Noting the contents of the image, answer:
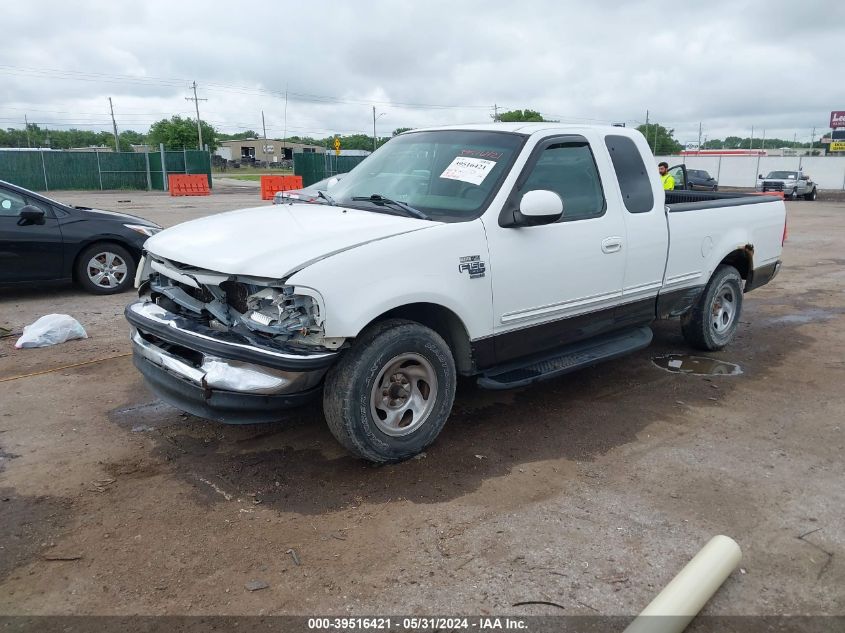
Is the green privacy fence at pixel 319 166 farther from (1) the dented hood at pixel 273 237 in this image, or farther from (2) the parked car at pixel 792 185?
(1) the dented hood at pixel 273 237

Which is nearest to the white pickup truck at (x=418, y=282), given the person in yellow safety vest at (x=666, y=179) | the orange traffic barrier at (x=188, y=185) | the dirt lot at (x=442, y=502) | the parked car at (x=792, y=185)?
the dirt lot at (x=442, y=502)

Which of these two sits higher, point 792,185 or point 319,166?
point 319,166

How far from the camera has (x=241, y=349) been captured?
11.1 feet

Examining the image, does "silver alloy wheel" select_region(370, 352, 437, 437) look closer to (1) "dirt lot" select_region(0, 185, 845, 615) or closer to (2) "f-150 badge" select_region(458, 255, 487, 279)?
(1) "dirt lot" select_region(0, 185, 845, 615)

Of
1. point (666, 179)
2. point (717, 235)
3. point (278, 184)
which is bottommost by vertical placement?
point (717, 235)

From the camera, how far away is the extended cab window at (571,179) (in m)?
4.42

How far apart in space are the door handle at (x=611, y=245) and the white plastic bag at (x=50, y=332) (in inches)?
194

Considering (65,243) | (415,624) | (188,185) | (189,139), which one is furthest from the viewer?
(189,139)

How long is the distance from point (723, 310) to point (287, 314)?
456 cm

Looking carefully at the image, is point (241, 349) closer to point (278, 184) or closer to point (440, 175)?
point (440, 175)

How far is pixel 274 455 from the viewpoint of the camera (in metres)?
4.05

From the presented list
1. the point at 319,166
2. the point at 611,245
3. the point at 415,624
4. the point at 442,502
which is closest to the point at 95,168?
the point at 319,166

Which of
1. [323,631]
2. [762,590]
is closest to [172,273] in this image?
[323,631]

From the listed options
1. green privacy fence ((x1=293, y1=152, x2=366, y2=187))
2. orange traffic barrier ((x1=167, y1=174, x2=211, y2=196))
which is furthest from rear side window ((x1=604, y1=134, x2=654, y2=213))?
green privacy fence ((x1=293, y1=152, x2=366, y2=187))
